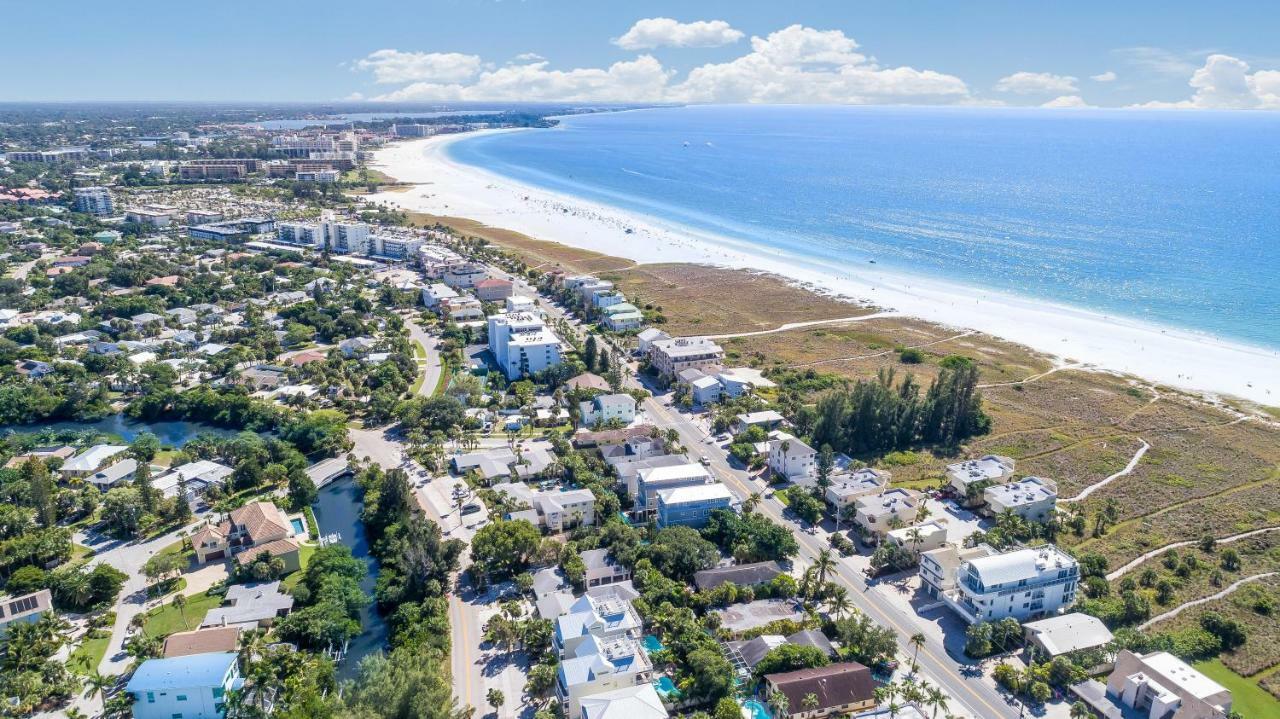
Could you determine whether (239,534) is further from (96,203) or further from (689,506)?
(96,203)

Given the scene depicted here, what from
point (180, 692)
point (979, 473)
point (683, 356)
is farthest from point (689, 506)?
point (683, 356)

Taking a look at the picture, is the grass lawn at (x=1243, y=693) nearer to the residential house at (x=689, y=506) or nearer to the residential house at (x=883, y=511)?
the residential house at (x=883, y=511)

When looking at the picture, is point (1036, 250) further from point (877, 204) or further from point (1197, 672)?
point (1197, 672)

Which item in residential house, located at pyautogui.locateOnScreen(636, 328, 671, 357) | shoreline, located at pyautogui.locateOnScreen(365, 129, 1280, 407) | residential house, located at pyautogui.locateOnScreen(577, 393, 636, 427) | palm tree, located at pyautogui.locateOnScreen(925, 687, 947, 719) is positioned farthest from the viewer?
residential house, located at pyautogui.locateOnScreen(636, 328, 671, 357)

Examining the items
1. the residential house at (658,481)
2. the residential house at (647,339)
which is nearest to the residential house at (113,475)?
the residential house at (658,481)

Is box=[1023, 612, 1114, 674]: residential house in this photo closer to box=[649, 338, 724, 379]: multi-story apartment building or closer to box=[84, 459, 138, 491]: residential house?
box=[649, 338, 724, 379]: multi-story apartment building

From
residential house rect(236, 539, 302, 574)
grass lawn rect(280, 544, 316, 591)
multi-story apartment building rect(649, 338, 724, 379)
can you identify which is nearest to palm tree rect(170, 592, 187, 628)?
residential house rect(236, 539, 302, 574)

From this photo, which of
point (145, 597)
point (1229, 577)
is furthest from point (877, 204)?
point (145, 597)
